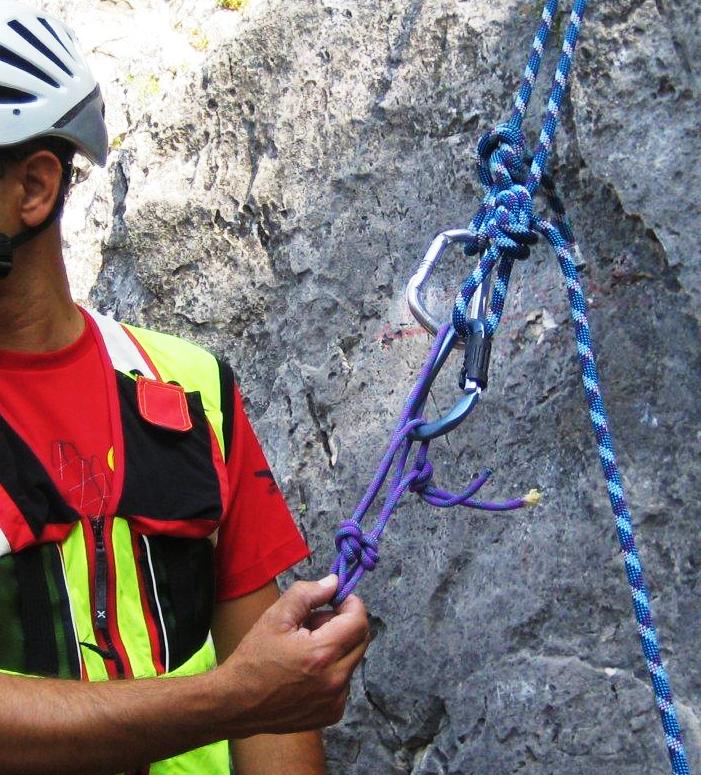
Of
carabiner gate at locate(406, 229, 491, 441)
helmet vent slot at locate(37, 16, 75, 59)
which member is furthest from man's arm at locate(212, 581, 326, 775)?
helmet vent slot at locate(37, 16, 75, 59)

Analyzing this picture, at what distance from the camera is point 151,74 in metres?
2.99

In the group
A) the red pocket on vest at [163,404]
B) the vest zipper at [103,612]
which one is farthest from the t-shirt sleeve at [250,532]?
the vest zipper at [103,612]

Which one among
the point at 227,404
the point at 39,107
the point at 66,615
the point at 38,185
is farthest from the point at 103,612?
the point at 39,107

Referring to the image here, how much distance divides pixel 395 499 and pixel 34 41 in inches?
44.5

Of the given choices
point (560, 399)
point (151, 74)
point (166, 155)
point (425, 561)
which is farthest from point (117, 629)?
point (151, 74)

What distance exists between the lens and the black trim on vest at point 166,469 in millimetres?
1870

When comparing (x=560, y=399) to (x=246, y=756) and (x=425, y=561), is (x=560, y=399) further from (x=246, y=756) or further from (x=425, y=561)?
(x=246, y=756)

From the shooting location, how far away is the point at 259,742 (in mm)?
2031

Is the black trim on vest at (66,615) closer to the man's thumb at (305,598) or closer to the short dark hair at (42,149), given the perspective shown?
the man's thumb at (305,598)

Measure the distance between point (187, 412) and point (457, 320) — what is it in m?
0.57

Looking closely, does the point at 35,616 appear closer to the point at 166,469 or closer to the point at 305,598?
the point at 166,469

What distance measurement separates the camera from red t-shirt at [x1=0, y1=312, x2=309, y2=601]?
1828 millimetres

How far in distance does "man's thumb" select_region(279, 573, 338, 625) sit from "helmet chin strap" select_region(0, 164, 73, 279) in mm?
799

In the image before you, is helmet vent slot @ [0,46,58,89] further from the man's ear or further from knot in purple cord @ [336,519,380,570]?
knot in purple cord @ [336,519,380,570]
